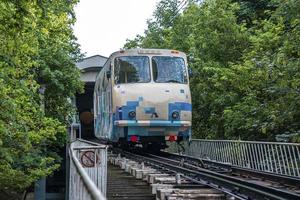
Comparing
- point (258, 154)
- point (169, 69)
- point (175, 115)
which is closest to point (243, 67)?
point (169, 69)

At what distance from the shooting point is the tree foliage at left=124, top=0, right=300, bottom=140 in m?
12.1

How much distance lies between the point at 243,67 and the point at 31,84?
6.39 m

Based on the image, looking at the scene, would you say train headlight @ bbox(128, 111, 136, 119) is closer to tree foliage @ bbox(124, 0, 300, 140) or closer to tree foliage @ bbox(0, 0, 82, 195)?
tree foliage @ bbox(0, 0, 82, 195)

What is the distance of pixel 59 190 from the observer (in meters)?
27.3

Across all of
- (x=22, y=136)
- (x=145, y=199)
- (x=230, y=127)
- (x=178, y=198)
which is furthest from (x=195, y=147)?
(x=178, y=198)

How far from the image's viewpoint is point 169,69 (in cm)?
1582

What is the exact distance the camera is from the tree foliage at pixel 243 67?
12.1 m

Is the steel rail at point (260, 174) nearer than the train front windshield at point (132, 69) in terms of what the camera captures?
Yes

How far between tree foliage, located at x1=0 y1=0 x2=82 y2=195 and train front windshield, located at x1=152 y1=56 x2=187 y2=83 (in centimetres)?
357

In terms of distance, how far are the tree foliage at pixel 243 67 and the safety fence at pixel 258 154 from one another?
0.67m

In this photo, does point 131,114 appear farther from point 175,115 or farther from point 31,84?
point 31,84

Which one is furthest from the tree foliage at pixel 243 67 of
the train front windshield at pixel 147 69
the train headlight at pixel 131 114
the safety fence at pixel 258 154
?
the train headlight at pixel 131 114

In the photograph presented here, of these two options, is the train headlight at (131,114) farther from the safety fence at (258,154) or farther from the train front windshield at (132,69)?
the safety fence at (258,154)

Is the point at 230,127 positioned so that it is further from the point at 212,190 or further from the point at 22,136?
the point at 212,190
